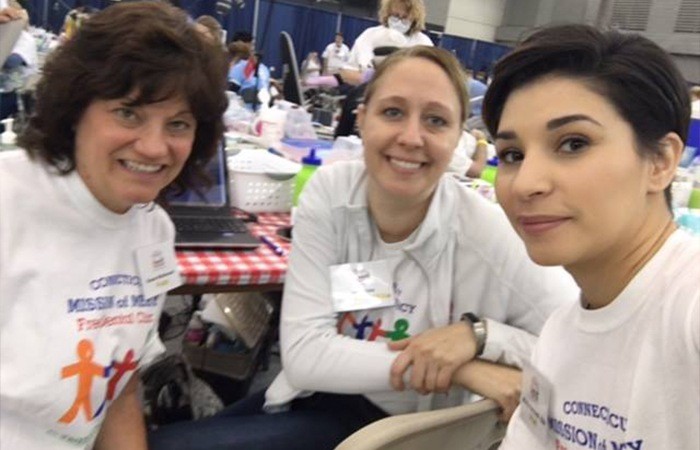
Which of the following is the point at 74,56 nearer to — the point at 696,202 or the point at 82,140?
the point at 82,140

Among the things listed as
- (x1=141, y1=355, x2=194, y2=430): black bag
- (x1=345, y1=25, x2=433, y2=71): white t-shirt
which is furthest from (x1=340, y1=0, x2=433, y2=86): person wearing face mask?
(x1=141, y1=355, x2=194, y2=430): black bag

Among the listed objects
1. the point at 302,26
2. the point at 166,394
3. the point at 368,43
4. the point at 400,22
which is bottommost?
the point at 166,394

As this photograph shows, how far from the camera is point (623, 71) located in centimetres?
74

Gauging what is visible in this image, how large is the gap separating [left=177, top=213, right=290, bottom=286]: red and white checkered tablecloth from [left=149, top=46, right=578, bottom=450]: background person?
15 cm

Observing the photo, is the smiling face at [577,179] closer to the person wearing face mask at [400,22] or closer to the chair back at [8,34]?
the chair back at [8,34]

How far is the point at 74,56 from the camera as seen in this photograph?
39.0 inches

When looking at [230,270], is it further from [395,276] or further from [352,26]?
[352,26]

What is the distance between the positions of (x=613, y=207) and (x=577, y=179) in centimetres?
5

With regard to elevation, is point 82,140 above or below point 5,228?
above

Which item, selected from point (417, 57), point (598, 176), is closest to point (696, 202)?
point (417, 57)

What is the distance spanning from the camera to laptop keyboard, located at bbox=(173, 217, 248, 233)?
5.23 feet

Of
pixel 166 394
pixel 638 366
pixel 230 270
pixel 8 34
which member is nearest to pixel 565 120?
pixel 638 366

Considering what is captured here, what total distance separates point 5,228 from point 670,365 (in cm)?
91

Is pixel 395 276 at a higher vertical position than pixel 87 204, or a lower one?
lower
